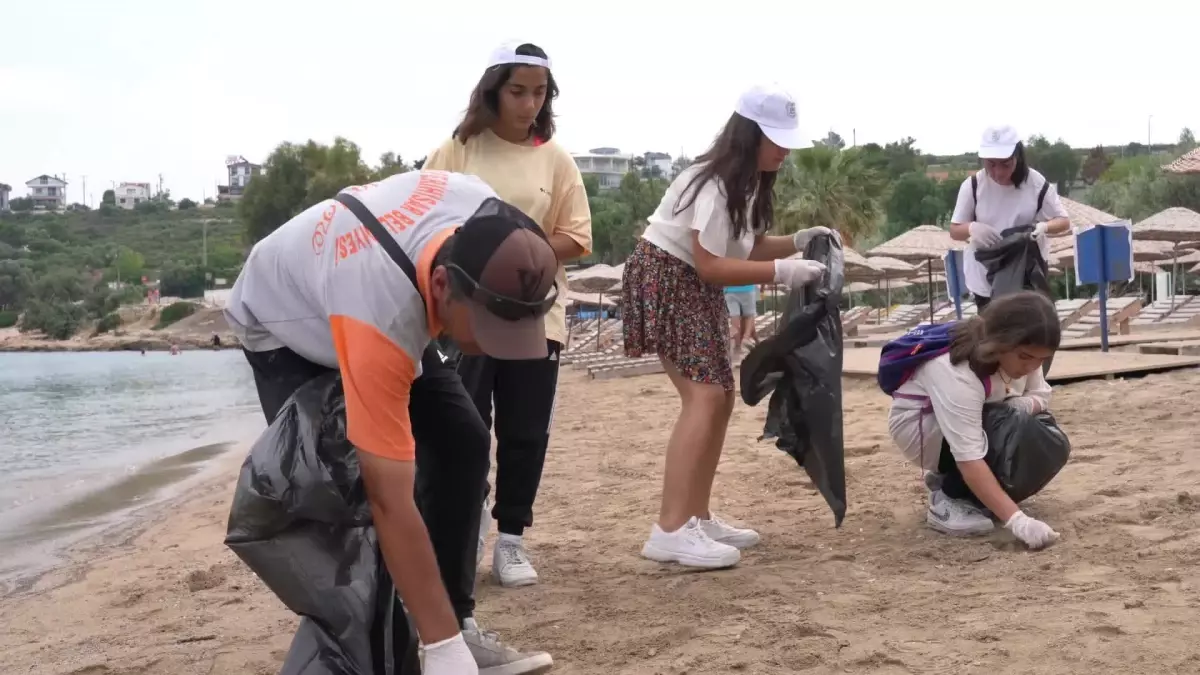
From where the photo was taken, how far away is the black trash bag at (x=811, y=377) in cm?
360

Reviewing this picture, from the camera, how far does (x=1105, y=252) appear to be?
8227 millimetres

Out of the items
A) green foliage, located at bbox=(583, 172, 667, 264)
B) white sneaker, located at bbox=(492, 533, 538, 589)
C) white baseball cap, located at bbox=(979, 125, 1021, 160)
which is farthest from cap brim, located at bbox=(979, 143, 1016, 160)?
green foliage, located at bbox=(583, 172, 667, 264)

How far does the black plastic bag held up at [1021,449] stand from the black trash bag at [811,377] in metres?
0.53

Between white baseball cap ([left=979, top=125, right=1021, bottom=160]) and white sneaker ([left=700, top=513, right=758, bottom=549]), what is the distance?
2.45m

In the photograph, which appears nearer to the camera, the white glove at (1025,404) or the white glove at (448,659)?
the white glove at (448,659)

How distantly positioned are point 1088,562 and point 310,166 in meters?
65.2

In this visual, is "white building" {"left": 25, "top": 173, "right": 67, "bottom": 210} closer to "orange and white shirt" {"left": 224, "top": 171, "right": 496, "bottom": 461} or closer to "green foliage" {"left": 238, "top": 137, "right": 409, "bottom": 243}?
"green foliage" {"left": 238, "top": 137, "right": 409, "bottom": 243}

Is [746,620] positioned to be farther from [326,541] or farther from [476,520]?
[326,541]

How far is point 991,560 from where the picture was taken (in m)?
3.32

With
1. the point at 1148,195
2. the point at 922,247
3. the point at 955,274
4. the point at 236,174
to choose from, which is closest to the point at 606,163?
the point at 236,174

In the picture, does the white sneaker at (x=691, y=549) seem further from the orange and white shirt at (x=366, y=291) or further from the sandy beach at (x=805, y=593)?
the orange and white shirt at (x=366, y=291)

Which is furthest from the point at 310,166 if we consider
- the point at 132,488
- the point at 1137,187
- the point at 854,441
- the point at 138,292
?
the point at 854,441

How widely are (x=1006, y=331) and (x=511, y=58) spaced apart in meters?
1.71

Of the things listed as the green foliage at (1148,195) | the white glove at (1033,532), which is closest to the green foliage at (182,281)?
the green foliage at (1148,195)
